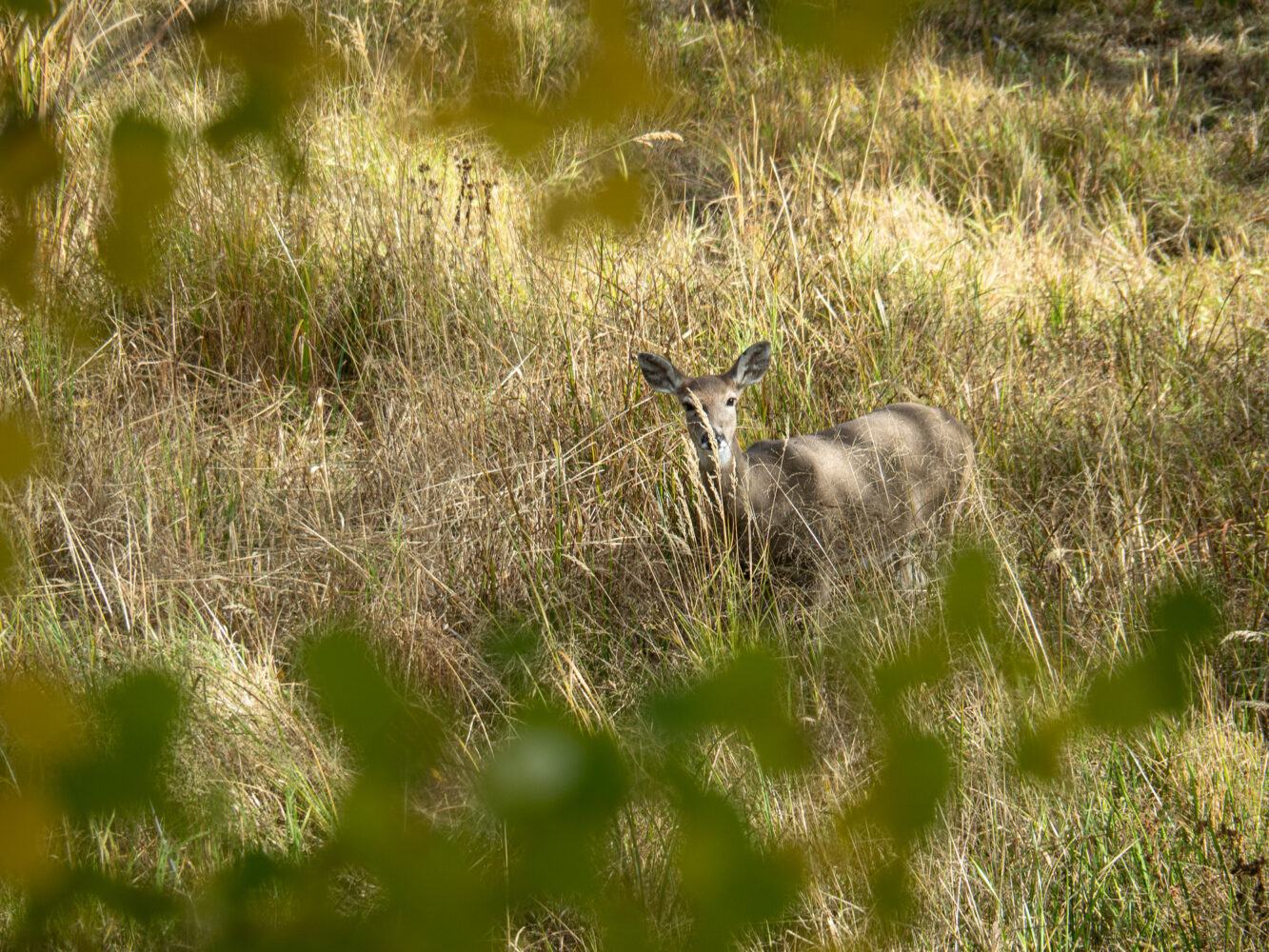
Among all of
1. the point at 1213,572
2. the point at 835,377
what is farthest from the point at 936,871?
the point at 835,377

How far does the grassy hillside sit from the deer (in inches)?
6.4

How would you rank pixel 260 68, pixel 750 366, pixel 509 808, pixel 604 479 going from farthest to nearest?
pixel 750 366 < pixel 604 479 < pixel 260 68 < pixel 509 808

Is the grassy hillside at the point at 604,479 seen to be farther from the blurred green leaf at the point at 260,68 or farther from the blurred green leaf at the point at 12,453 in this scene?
the blurred green leaf at the point at 12,453

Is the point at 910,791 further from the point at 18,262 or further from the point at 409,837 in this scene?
the point at 18,262

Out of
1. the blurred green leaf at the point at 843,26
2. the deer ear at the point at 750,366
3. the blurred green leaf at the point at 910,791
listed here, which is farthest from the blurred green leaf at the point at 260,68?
the deer ear at the point at 750,366

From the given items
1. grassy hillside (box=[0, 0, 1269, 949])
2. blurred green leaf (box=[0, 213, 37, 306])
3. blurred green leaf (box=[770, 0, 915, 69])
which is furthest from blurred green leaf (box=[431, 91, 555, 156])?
blurred green leaf (box=[0, 213, 37, 306])

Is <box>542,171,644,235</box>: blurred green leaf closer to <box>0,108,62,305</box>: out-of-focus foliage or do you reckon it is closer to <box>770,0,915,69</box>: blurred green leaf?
<box>770,0,915,69</box>: blurred green leaf

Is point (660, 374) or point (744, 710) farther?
point (660, 374)

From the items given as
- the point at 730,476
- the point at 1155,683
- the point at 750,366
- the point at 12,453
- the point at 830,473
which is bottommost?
the point at 830,473

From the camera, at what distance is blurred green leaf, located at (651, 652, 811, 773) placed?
0.63m

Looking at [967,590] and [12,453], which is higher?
[12,453]

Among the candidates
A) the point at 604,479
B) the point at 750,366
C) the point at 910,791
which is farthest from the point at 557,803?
the point at 750,366

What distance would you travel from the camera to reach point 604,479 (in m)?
4.06

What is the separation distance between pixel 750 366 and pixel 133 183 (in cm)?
374
